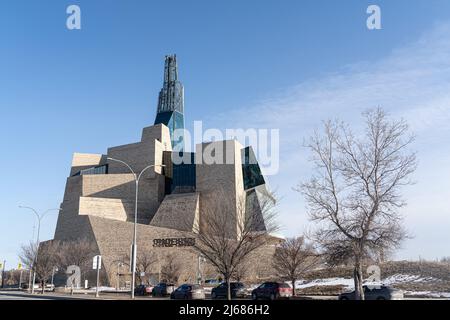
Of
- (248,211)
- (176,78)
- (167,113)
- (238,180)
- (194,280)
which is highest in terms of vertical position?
(176,78)

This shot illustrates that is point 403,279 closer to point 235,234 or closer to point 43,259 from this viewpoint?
point 235,234

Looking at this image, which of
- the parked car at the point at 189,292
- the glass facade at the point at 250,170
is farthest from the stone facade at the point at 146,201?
the parked car at the point at 189,292

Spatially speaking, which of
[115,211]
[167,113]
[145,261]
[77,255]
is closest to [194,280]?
[145,261]

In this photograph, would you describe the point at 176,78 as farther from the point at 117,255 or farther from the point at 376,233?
the point at 376,233

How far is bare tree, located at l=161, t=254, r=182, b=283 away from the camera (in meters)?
59.1

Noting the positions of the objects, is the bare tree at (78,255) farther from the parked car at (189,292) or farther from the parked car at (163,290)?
the parked car at (189,292)

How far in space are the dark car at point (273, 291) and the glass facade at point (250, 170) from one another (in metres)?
49.9

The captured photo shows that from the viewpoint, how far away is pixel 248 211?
123ft

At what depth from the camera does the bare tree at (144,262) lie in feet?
198

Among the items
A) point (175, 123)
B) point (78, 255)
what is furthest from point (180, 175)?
point (175, 123)

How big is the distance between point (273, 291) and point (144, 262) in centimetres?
3213

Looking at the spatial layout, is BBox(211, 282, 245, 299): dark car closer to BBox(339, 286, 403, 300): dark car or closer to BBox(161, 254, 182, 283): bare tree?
BBox(339, 286, 403, 300): dark car

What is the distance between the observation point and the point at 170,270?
5938 cm
